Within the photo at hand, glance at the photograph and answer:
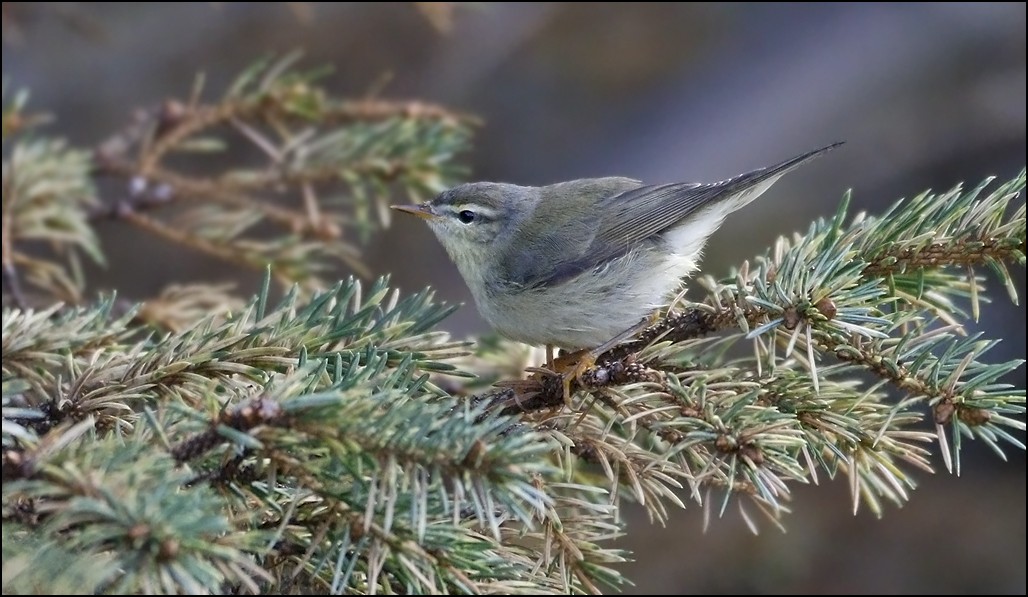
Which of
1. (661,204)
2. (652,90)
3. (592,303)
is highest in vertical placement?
(652,90)

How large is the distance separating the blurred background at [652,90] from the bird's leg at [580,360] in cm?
181

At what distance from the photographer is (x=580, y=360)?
2.42 m

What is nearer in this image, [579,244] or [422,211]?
[579,244]

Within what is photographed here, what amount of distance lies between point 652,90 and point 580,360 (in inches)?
154

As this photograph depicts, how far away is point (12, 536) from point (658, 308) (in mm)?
1939

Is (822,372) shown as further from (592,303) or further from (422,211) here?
(422,211)

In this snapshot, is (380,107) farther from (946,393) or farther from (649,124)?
(649,124)

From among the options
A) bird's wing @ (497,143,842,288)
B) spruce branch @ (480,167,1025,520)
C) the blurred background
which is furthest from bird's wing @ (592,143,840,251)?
the blurred background

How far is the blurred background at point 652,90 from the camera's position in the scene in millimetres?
5016

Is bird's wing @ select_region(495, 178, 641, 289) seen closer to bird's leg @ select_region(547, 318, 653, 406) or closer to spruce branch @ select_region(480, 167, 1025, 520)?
bird's leg @ select_region(547, 318, 653, 406)

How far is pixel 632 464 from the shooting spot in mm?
1819

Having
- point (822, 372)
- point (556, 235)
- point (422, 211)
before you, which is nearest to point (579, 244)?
point (556, 235)

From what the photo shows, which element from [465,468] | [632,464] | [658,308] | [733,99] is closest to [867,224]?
[632,464]

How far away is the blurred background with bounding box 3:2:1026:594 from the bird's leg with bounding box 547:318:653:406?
5.94 ft
